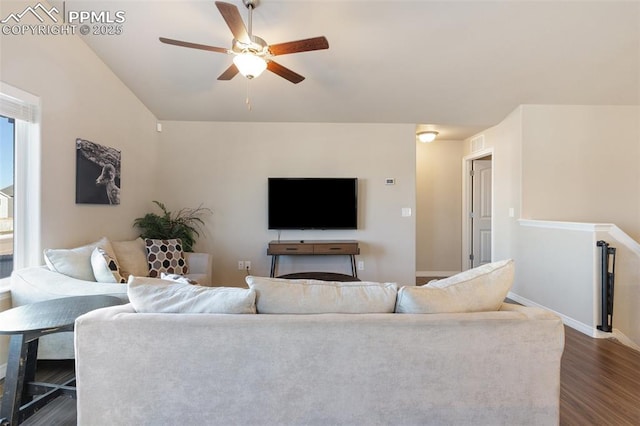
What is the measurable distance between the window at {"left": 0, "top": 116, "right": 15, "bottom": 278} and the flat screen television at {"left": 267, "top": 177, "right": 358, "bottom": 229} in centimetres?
248

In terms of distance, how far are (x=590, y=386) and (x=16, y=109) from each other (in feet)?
14.8

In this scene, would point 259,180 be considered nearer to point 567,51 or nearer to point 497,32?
point 497,32

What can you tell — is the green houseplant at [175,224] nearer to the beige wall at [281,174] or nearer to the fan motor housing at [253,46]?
the beige wall at [281,174]

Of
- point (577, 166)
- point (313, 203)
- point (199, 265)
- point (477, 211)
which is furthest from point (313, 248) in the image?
point (577, 166)

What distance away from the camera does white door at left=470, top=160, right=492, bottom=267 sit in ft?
16.8

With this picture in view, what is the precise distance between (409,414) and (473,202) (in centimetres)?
462

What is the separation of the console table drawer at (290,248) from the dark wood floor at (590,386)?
7.19 feet

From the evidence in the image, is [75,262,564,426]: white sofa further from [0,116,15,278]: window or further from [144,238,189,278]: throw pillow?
[144,238,189,278]: throw pillow

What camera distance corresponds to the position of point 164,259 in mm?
3184

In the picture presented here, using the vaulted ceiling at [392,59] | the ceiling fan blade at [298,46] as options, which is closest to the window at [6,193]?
the vaulted ceiling at [392,59]

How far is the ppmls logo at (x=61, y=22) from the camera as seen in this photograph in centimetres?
224

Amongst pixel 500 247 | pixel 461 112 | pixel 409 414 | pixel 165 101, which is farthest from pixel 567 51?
pixel 165 101

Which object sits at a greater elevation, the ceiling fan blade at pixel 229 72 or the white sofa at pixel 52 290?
the ceiling fan blade at pixel 229 72

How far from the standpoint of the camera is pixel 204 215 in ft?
14.0
